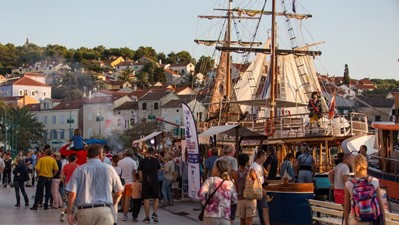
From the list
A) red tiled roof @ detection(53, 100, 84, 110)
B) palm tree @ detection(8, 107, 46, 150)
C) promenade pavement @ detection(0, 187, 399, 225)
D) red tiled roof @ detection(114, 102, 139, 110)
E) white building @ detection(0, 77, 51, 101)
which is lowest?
promenade pavement @ detection(0, 187, 399, 225)

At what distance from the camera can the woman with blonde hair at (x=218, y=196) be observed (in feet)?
36.2

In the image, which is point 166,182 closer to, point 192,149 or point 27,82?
point 192,149

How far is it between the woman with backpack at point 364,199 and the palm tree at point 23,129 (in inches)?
3828

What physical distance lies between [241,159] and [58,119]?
4512 inches

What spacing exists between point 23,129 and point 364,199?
101 meters

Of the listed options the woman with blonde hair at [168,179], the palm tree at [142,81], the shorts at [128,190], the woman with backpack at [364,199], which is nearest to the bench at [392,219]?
the woman with backpack at [364,199]

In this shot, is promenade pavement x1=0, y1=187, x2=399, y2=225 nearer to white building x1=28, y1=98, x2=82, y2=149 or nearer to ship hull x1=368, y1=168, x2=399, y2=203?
ship hull x1=368, y1=168, x2=399, y2=203

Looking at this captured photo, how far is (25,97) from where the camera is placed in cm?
14400

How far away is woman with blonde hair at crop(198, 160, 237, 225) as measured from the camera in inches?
434

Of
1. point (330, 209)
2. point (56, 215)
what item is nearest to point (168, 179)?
point (56, 215)

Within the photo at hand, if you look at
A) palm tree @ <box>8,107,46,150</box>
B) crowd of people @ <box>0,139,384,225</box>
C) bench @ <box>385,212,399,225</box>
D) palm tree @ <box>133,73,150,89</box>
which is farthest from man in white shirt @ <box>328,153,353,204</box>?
palm tree @ <box>133,73,150,89</box>

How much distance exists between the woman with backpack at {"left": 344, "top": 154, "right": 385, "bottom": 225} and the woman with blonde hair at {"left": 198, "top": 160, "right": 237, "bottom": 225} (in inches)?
77.5

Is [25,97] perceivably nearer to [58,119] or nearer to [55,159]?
[58,119]

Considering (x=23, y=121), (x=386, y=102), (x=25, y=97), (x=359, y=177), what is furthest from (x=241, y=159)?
(x=25, y=97)
